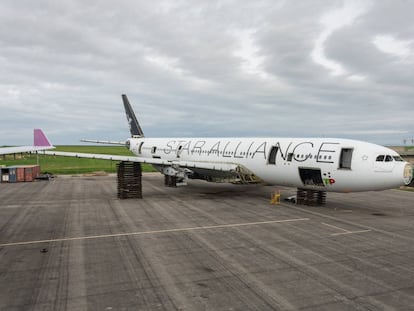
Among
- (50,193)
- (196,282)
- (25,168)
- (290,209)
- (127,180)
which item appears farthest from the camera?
(25,168)

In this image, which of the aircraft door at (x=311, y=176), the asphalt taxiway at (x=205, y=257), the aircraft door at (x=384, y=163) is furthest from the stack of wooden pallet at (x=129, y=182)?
the aircraft door at (x=384, y=163)

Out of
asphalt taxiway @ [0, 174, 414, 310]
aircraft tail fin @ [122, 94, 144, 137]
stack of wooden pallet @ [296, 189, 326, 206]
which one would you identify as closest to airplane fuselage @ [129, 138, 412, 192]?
stack of wooden pallet @ [296, 189, 326, 206]

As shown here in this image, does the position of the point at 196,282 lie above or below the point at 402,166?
below

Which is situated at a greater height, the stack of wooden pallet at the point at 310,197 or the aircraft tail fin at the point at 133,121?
the aircraft tail fin at the point at 133,121

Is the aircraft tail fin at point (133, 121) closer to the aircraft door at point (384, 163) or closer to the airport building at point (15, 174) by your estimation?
the airport building at point (15, 174)

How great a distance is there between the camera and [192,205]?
2594cm

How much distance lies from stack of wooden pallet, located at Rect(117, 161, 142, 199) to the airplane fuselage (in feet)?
23.7

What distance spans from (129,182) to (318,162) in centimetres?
1557

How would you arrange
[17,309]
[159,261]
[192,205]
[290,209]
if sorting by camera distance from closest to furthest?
[17,309] < [159,261] < [290,209] < [192,205]

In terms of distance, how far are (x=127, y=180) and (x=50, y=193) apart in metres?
8.77

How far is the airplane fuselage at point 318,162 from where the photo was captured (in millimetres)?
21516

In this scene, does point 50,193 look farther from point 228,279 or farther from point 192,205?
point 228,279

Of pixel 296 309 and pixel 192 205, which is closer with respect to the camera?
pixel 296 309

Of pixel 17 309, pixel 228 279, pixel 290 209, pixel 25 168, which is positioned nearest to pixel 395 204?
pixel 290 209
